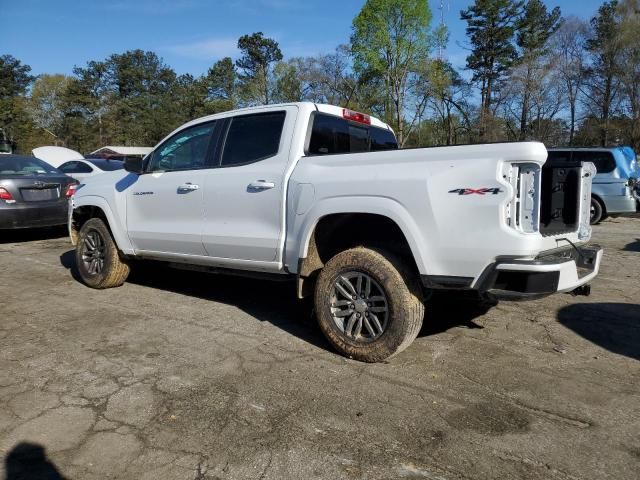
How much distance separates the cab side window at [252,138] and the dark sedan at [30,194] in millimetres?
5944

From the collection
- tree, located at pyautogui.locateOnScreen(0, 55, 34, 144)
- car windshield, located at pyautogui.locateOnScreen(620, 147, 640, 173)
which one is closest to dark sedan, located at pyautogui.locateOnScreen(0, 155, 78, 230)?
car windshield, located at pyautogui.locateOnScreen(620, 147, 640, 173)

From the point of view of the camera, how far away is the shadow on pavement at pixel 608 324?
13.7ft

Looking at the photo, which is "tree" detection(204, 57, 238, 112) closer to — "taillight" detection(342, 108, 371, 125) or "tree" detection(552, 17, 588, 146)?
"tree" detection(552, 17, 588, 146)

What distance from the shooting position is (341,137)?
4.78m

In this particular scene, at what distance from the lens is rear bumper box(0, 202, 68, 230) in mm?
8812

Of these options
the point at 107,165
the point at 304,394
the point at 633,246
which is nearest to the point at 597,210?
the point at 633,246

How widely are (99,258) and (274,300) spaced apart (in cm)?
228

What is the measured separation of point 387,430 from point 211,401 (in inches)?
44.9

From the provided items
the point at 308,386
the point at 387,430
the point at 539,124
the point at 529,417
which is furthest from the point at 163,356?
the point at 539,124

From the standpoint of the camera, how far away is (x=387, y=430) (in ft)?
9.46

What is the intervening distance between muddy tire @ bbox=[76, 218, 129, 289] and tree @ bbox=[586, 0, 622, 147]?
41.4 m

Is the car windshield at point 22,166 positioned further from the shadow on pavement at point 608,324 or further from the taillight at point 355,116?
the shadow on pavement at point 608,324

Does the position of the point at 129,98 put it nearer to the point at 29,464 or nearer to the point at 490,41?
the point at 490,41

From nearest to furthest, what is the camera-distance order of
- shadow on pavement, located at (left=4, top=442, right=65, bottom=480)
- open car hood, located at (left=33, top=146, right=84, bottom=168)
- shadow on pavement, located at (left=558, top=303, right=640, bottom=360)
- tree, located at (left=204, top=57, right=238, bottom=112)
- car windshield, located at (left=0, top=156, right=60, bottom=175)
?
shadow on pavement, located at (left=4, top=442, right=65, bottom=480) → shadow on pavement, located at (left=558, top=303, right=640, bottom=360) → car windshield, located at (left=0, top=156, right=60, bottom=175) → open car hood, located at (left=33, top=146, right=84, bottom=168) → tree, located at (left=204, top=57, right=238, bottom=112)
